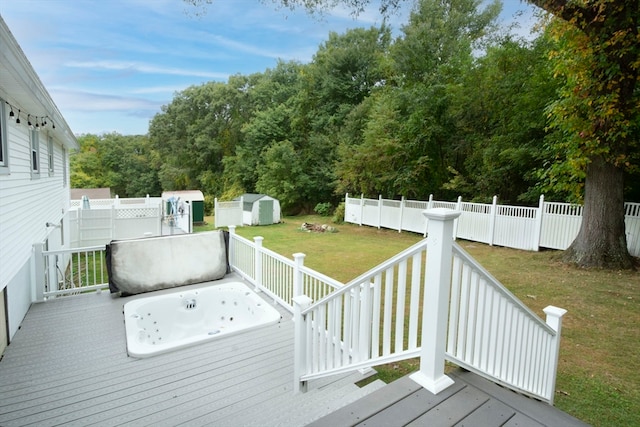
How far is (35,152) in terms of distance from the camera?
20.1ft

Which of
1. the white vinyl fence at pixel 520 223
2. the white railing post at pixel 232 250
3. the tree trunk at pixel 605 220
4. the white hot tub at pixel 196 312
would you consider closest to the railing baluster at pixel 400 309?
the white hot tub at pixel 196 312

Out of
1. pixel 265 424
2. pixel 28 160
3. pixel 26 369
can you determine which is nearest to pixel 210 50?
pixel 28 160

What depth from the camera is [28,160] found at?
536 cm

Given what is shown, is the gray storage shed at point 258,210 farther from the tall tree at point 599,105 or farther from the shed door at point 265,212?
the tall tree at point 599,105

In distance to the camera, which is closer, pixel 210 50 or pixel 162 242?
pixel 162 242

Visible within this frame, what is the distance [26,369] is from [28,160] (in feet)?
11.4

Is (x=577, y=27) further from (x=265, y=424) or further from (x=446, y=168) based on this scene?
(x=265, y=424)

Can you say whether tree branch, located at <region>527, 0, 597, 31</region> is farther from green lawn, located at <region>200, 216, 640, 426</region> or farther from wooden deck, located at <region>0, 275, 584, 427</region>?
wooden deck, located at <region>0, 275, 584, 427</region>

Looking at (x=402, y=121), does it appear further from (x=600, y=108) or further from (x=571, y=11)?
(x=600, y=108)

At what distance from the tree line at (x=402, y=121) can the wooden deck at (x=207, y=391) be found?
716 centimetres

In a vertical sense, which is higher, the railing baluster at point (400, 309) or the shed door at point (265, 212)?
the railing baluster at point (400, 309)

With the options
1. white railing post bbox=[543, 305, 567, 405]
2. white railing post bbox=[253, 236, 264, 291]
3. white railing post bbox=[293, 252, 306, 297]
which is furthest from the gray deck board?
white railing post bbox=[253, 236, 264, 291]

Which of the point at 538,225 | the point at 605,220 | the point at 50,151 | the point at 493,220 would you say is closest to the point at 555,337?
the point at 605,220

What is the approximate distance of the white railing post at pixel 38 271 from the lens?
518 centimetres
